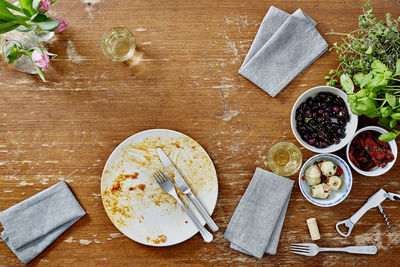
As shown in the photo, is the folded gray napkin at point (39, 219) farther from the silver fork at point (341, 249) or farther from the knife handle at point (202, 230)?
the silver fork at point (341, 249)

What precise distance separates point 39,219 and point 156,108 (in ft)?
2.21

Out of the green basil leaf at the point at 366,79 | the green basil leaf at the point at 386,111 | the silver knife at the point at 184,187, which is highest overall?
the green basil leaf at the point at 366,79

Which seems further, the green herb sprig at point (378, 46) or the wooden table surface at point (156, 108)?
the wooden table surface at point (156, 108)

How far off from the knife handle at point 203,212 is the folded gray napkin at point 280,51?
541 mm

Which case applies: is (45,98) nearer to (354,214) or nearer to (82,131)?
(82,131)

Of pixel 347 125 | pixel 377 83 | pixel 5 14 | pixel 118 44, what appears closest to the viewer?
pixel 377 83

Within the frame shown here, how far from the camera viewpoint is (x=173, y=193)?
4.04ft

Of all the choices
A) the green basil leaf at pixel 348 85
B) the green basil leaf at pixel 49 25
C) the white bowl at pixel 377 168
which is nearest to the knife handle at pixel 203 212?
the white bowl at pixel 377 168

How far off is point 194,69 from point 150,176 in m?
0.49

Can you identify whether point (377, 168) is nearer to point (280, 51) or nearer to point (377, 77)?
point (377, 77)

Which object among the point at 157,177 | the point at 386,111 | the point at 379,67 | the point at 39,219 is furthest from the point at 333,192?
the point at 39,219

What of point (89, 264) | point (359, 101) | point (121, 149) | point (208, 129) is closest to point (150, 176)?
point (121, 149)

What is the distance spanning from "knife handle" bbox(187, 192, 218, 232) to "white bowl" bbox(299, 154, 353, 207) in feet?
1.24

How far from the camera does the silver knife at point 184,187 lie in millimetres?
1204
